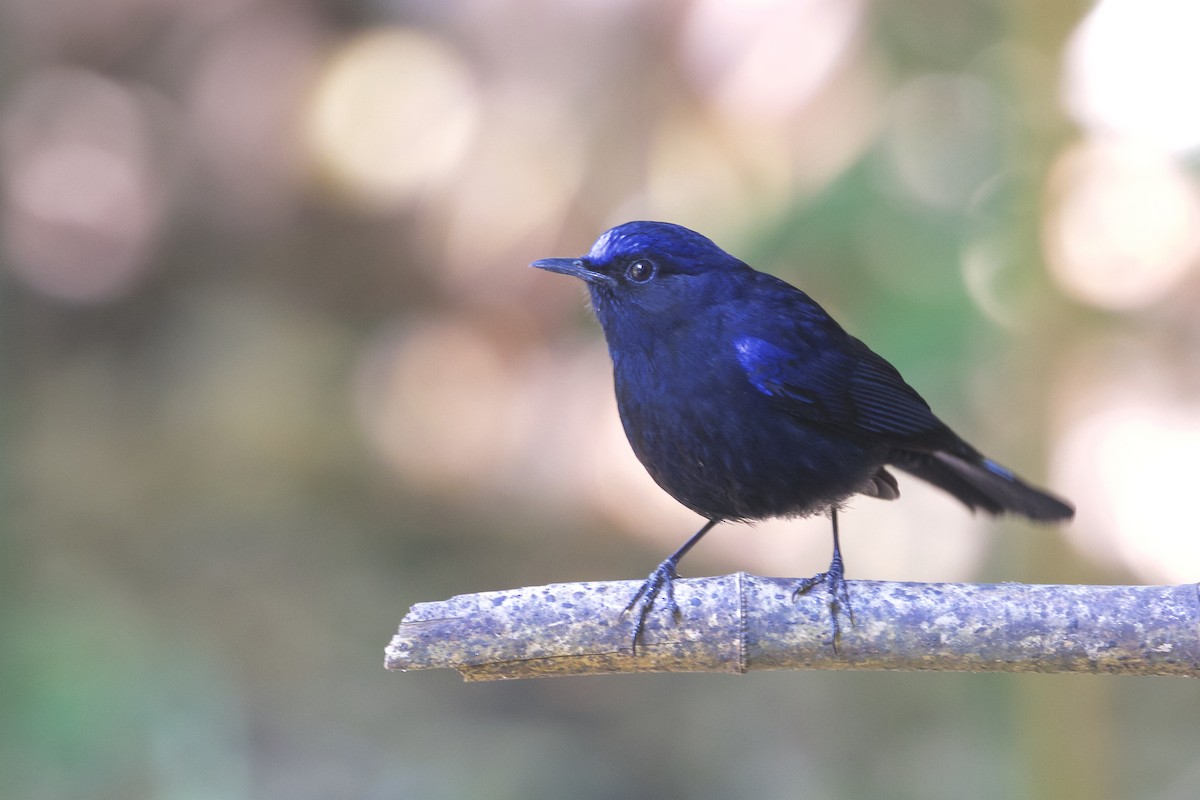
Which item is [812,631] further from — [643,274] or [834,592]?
[643,274]

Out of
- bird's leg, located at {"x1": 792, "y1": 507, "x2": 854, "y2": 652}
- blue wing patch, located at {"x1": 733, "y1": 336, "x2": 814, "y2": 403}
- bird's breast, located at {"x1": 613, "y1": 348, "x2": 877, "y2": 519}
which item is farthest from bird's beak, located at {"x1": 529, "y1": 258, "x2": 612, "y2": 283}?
bird's leg, located at {"x1": 792, "y1": 507, "x2": 854, "y2": 652}

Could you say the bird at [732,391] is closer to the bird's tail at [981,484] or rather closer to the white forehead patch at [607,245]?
the white forehead patch at [607,245]

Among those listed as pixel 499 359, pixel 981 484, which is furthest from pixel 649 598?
pixel 499 359

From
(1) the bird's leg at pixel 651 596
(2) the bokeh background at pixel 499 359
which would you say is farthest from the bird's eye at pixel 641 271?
(2) the bokeh background at pixel 499 359

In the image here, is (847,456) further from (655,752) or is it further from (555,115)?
(555,115)

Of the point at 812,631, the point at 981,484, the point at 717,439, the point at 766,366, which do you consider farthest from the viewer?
the point at 981,484

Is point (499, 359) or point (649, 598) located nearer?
point (649, 598)

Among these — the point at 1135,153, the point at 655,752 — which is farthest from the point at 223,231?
the point at 1135,153
